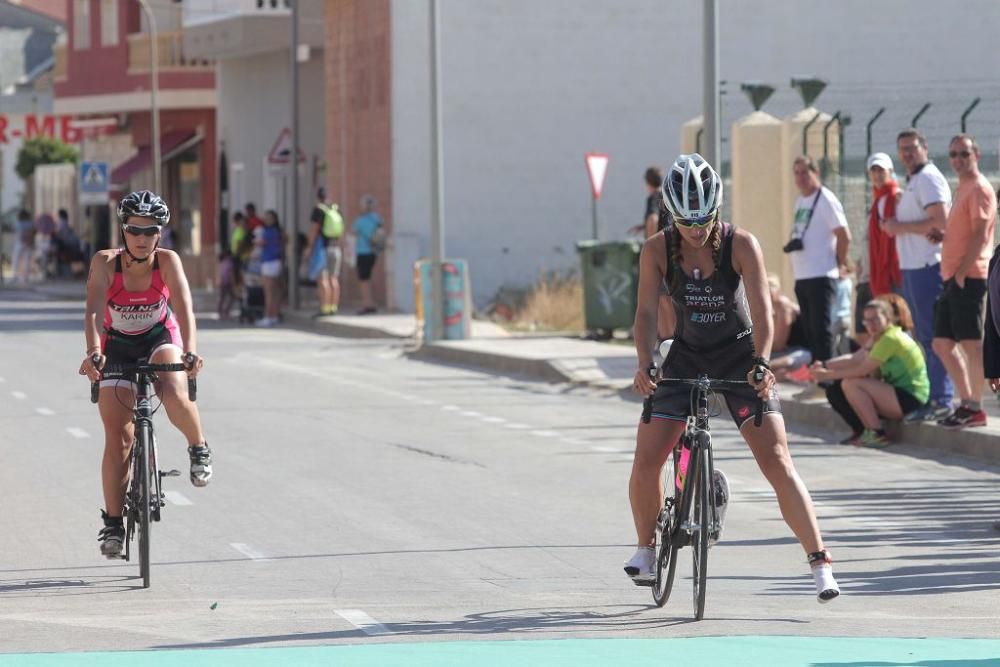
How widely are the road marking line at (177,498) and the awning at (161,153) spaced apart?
3750 cm

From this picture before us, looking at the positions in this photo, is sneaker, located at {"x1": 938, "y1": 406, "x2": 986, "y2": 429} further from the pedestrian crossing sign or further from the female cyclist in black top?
the pedestrian crossing sign

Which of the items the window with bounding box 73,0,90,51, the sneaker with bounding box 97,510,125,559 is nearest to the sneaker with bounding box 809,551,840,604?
the sneaker with bounding box 97,510,125,559

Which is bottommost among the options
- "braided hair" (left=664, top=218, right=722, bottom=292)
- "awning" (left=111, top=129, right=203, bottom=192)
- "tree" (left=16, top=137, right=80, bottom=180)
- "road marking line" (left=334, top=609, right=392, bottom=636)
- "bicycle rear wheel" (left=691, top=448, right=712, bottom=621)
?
"road marking line" (left=334, top=609, right=392, bottom=636)

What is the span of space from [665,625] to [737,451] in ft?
22.3

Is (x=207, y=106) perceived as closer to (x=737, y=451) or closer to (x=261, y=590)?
(x=737, y=451)

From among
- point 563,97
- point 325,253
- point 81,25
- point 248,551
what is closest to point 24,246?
point 81,25

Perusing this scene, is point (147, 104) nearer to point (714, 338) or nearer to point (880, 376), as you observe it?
point (880, 376)

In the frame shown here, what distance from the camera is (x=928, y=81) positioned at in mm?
36281

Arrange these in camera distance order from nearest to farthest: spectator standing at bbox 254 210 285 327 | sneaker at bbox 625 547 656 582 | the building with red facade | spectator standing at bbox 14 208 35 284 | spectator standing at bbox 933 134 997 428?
1. sneaker at bbox 625 547 656 582
2. spectator standing at bbox 933 134 997 428
3. spectator standing at bbox 254 210 285 327
4. the building with red facade
5. spectator standing at bbox 14 208 35 284

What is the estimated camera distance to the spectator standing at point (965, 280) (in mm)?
13828

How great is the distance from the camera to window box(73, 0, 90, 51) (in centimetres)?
5278

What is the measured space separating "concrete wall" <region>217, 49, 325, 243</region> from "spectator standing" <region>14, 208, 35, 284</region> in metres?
8.69

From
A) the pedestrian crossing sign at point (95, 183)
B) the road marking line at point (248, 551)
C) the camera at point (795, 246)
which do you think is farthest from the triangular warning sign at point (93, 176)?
the road marking line at point (248, 551)

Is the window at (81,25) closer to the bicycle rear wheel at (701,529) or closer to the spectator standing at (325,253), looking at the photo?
the spectator standing at (325,253)
